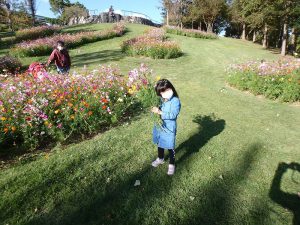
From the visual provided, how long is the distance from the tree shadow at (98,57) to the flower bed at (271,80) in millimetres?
8002

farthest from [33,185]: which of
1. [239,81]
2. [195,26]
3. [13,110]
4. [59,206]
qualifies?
[195,26]

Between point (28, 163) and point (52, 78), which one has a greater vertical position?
point (52, 78)

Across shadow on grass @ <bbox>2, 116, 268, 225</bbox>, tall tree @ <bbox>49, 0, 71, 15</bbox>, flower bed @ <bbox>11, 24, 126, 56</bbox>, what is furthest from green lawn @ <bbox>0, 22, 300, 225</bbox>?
tall tree @ <bbox>49, 0, 71, 15</bbox>

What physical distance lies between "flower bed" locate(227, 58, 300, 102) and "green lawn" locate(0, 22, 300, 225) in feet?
7.04

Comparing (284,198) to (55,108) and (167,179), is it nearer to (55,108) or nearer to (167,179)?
(167,179)

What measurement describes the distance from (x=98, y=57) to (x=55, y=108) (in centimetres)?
1123

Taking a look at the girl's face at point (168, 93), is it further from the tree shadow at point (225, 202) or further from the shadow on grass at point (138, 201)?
the tree shadow at point (225, 202)

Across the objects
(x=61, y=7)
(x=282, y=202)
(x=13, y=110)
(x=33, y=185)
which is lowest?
(x=282, y=202)

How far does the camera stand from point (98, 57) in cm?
1623

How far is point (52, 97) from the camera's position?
18.5ft

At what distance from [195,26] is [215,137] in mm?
53090

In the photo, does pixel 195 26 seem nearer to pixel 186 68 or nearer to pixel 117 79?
pixel 186 68

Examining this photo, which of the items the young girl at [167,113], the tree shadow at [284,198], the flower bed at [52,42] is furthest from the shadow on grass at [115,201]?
the flower bed at [52,42]

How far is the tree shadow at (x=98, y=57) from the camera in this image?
48.1 feet
